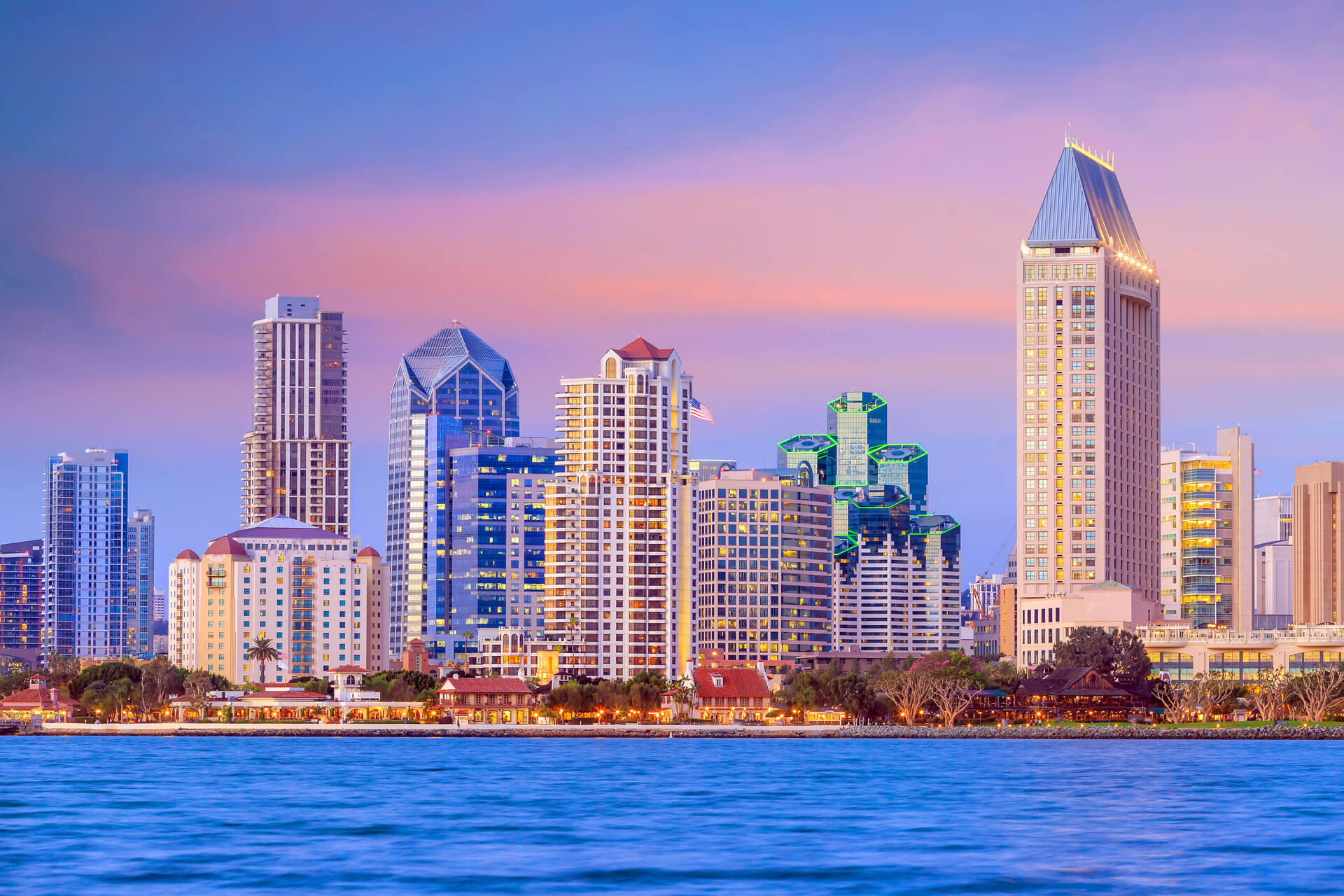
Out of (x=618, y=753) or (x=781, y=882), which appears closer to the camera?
(x=781, y=882)

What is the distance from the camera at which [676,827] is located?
106 m

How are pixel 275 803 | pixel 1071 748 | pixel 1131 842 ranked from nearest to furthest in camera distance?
1. pixel 1131 842
2. pixel 275 803
3. pixel 1071 748

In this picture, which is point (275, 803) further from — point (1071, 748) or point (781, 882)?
point (1071, 748)

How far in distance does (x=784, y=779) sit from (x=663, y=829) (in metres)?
46.9

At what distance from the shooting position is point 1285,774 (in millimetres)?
151125

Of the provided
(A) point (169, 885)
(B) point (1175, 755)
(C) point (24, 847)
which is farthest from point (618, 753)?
(A) point (169, 885)

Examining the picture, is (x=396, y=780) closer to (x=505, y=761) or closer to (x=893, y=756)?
(x=505, y=761)

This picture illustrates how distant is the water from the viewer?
272 feet

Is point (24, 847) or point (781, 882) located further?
point (24, 847)

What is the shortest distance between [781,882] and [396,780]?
231 feet

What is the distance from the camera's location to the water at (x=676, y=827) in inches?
3265

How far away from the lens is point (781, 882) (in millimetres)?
82125

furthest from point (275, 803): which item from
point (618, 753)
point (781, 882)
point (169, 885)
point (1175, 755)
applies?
point (1175, 755)

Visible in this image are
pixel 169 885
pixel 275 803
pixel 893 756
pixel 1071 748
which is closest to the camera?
pixel 169 885
